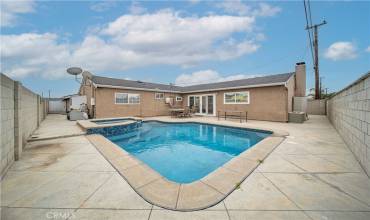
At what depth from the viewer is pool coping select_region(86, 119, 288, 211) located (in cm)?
202

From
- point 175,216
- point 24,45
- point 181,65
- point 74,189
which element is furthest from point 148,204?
point 181,65

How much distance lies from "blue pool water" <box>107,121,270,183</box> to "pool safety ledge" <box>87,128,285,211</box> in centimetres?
98

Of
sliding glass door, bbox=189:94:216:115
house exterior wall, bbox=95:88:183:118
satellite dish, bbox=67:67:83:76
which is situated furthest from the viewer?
sliding glass door, bbox=189:94:216:115

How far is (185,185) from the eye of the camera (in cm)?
246

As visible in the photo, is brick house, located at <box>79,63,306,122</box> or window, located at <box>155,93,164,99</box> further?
window, located at <box>155,93,164,99</box>

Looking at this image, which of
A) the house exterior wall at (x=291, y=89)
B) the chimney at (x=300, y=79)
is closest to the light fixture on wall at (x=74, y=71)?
the house exterior wall at (x=291, y=89)

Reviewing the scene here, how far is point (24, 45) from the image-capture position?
32.0 ft

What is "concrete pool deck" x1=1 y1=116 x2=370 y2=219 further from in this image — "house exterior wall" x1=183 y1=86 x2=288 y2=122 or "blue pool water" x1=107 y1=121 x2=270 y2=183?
"house exterior wall" x1=183 y1=86 x2=288 y2=122

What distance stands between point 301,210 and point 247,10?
36.0ft

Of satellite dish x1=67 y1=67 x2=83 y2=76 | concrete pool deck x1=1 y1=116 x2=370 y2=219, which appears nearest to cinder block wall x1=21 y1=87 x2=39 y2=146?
concrete pool deck x1=1 y1=116 x2=370 y2=219

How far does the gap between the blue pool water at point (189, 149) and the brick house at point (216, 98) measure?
3833 mm

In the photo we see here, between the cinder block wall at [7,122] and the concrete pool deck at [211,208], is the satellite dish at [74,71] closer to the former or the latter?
the cinder block wall at [7,122]

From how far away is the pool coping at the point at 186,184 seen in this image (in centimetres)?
202

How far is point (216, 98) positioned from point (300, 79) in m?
6.44
